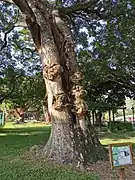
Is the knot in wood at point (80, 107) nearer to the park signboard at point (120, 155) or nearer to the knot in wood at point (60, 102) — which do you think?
the knot in wood at point (60, 102)

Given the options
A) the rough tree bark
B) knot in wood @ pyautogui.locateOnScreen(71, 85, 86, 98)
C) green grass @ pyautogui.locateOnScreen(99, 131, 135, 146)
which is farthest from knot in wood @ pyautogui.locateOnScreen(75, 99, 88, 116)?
green grass @ pyautogui.locateOnScreen(99, 131, 135, 146)

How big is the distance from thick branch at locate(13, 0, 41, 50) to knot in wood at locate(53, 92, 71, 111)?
170 cm

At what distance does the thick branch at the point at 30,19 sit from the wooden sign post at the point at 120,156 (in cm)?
467

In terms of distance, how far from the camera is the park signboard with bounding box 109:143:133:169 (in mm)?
5477

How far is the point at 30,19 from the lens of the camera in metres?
8.73

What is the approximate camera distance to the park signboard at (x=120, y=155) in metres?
5.48

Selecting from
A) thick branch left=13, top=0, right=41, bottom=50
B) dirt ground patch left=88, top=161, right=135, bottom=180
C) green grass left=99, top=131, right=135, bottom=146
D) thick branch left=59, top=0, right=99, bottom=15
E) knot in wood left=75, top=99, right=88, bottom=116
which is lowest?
dirt ground patch left=88, top=161, right=135, bottom=180

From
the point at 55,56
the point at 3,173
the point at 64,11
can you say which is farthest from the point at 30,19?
the point at 3,173

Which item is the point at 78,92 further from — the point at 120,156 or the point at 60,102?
the point at 120,156

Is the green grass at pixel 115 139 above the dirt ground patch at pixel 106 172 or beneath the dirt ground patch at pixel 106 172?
above

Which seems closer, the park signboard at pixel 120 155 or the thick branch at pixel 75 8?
the park signboard at pixel 120 155

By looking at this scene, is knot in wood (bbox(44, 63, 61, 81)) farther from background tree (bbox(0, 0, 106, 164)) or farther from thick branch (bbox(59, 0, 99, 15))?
thick branch (bbox(59, 0, 99, 15))

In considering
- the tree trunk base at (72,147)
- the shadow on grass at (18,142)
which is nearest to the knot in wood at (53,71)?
the tree trunk base at (72,147)

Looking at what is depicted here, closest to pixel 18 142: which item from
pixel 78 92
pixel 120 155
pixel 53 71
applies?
pixel 78 92
